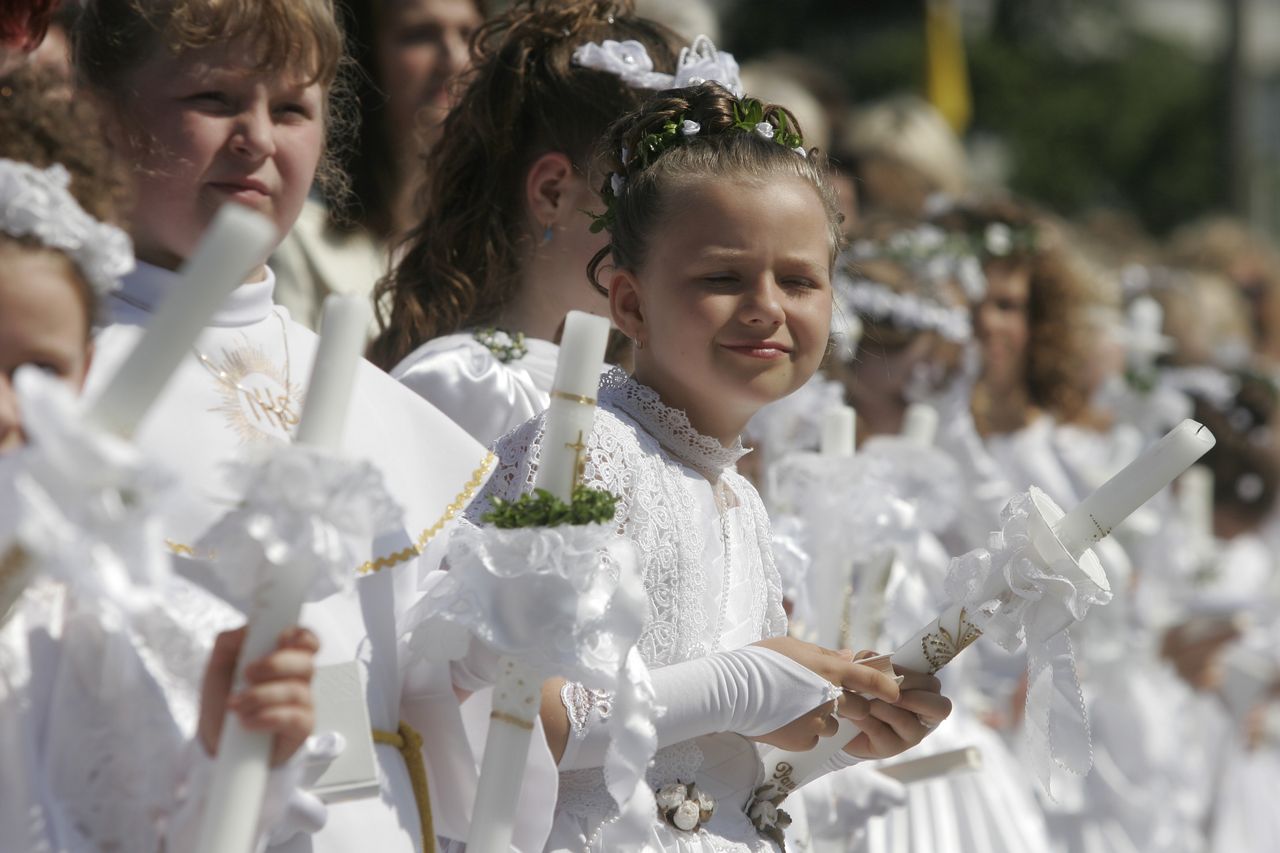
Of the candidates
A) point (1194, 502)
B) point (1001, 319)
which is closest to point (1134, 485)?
point (1001, 319)

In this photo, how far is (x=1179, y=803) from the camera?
673 cm

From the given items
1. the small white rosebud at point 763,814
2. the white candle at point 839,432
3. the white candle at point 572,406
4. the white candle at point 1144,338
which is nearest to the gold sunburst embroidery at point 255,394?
the white candle at point 572,406

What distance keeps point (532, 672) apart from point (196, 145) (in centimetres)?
99

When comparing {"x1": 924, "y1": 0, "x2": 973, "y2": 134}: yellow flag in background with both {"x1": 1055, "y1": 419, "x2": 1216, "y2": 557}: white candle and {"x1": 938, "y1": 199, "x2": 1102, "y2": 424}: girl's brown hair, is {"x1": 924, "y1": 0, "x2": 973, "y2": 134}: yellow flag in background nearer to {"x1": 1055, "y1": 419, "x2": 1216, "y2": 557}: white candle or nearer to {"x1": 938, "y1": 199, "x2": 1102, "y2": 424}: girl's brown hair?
{"x1": 938, "y1": 199, "x2": 1102, "y2": 424}: girl's brown hair

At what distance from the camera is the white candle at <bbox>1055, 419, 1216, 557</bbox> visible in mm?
2512


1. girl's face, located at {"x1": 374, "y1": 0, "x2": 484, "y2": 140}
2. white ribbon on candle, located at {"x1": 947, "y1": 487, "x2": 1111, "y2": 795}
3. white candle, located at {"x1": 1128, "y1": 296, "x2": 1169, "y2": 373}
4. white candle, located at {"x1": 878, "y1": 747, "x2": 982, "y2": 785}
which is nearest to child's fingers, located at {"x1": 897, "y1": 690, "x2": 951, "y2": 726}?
white ribbon on candle, located at {"x1": 947, "y1": 487, "x2": 1111, "y2": 795}

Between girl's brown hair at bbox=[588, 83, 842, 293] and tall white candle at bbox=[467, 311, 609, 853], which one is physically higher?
girl's brown hair at bbox=[588, 83, 842, 293]

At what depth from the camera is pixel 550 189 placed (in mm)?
Answer: 3584

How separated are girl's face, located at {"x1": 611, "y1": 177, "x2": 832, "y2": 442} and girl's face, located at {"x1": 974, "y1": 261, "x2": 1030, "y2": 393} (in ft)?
10.6

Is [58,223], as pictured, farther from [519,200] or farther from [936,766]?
[936,766]

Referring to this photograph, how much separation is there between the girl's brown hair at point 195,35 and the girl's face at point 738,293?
596 millimetres

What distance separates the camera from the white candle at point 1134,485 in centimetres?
251

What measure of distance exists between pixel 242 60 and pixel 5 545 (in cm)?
108

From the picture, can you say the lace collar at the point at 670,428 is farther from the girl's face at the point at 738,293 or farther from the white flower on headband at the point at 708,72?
the white flower on headband at the point at 708,72
